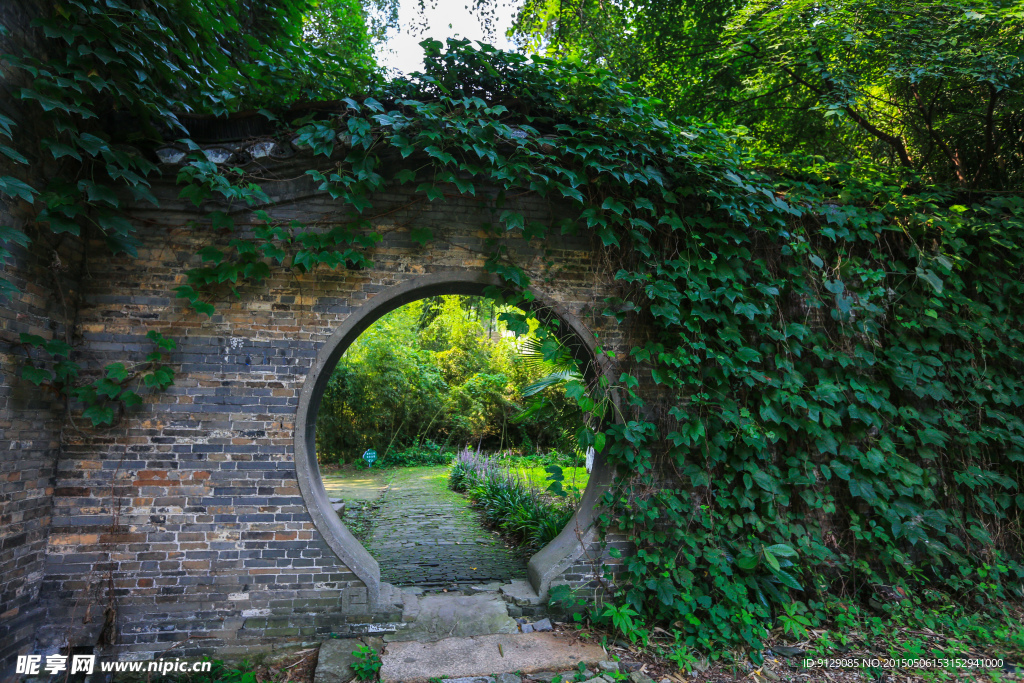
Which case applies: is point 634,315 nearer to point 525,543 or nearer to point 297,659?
point 525,543

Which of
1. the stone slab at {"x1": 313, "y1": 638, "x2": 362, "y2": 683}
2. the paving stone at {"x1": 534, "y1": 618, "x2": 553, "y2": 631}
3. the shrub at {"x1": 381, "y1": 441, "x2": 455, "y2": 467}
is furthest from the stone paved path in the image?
the shrub at {"x1": 381, "y1": 441, "x2": 455, "y2": 467}

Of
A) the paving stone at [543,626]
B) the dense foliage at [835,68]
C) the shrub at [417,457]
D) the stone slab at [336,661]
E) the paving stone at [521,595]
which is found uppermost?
the dense foliage at [835,68]

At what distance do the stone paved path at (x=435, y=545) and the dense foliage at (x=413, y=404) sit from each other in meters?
4.40

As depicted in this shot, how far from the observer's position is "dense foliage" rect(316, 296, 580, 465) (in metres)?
13.1

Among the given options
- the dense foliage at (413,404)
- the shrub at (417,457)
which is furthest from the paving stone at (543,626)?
the shrub at (417,457)

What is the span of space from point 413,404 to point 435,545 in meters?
7.81

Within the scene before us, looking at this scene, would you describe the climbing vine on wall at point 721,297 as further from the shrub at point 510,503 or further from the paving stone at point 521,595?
the shrub at point 510,503

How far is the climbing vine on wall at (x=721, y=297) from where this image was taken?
372 cm

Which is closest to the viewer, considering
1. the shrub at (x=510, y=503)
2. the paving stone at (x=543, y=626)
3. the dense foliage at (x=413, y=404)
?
the paving stone at (x=543, y=626)

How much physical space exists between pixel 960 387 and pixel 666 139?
3670mm

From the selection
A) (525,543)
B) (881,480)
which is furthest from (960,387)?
(525,543)

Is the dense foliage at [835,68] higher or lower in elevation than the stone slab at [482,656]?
higher

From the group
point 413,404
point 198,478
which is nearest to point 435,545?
point 198,478

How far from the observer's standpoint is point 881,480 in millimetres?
4246
